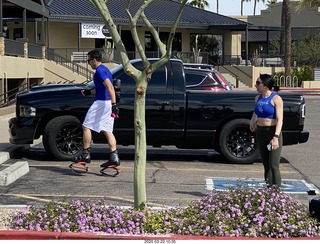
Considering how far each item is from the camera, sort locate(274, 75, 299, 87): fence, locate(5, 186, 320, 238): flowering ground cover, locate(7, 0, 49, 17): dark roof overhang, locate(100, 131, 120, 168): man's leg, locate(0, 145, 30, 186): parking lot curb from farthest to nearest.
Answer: locate(274, 75, 299, 87): fence
locate(7, 0, 49, 17): dark roof overhang
locate(100, 131, 120, 168): man's leg
locate(0, 145, 30, 186): parking lot curb
locate(5, 186, 320, 238): flowering ground cover

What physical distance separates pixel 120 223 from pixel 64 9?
3852cm

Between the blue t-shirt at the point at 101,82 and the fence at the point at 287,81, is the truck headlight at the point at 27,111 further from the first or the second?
the fence at the point at 287,81

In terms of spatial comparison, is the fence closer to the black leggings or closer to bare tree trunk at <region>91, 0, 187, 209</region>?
the black leggings

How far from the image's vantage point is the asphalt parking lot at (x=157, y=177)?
8969mm

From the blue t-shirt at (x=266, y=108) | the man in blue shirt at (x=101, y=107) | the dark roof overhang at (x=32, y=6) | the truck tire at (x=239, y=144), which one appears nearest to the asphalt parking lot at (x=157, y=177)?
the truck tire at (x=239, y=144)

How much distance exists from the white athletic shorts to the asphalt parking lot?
2.65 ft

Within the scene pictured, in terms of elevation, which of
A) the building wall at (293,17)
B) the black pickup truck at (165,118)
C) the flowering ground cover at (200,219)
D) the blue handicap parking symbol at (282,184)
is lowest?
the blue handicap parking symbol at (282,184)

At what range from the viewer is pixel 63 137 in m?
11.8

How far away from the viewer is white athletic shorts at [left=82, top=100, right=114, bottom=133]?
10.3 metres

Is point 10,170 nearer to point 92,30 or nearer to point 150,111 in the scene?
point 150,111

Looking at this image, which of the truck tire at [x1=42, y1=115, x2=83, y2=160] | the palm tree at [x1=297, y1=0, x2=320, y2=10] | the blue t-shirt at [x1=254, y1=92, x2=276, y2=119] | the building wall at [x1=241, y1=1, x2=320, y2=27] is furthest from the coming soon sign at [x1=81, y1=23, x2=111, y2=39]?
the blue t-shirt at [x1=254, y1=92, x2=276, y2=119]

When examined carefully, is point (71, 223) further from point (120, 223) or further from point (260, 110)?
point (260, 110)

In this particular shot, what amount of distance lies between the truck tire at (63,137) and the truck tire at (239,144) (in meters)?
2.60

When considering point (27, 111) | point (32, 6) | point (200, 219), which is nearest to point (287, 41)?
point (32, 6)
